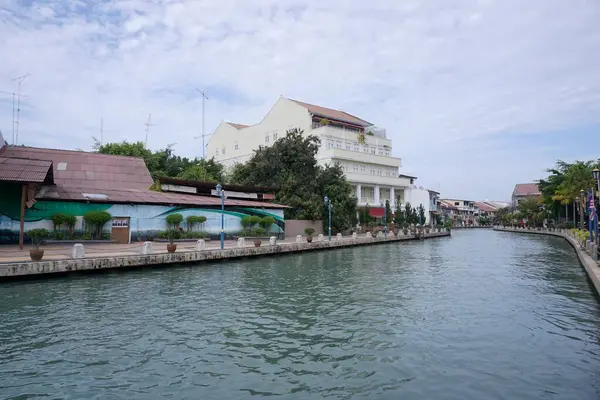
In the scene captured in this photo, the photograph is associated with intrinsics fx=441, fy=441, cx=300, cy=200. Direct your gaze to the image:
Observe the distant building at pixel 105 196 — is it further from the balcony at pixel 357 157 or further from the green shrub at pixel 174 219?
the balcony at pixel 357 157

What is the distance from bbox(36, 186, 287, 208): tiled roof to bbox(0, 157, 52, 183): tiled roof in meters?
3.31

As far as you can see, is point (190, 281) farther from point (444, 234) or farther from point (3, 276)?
point (444, 234)

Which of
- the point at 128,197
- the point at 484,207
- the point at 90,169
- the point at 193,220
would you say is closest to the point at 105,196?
the point at 128,197

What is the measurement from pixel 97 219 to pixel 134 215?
8.92ft

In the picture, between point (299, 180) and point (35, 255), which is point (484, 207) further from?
point (35, 255)

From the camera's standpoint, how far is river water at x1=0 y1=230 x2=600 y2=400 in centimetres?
656

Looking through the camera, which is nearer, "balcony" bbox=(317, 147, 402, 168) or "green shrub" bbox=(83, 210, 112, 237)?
"green shrub" bbox=(83, 210, 112, 237)

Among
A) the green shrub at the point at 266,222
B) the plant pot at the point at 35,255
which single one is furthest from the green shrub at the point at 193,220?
the plant pot at the point at 35,255

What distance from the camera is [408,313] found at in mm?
11172

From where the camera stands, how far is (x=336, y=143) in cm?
5400

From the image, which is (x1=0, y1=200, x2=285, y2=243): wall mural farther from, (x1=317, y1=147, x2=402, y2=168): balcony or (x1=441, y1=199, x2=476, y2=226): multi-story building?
(x1=441, y1=199, x2=476, y2=226): multi-story building

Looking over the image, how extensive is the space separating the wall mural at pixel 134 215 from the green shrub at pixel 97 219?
0.49m

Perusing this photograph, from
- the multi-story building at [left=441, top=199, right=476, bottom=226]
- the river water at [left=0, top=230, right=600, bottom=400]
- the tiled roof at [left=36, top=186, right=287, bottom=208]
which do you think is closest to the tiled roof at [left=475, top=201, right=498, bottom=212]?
the multi-story building at [left=441, top=199, right=476, bottom=226]

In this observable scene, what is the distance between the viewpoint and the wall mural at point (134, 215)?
80.5 ft
